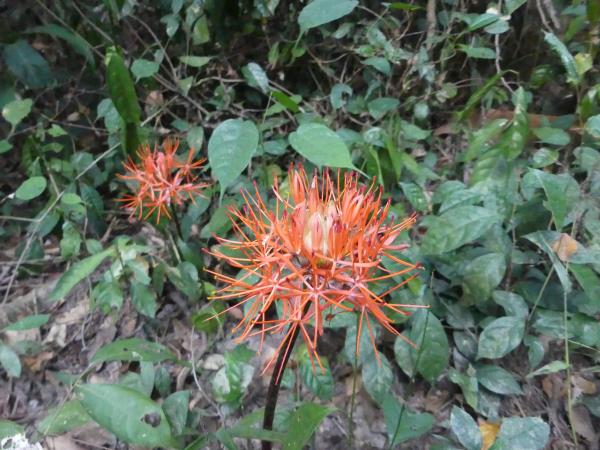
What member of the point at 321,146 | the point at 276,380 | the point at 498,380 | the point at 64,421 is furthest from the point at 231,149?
the point at 498,380

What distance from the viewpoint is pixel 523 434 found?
2.61 feet

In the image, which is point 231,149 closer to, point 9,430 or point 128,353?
point 128,353

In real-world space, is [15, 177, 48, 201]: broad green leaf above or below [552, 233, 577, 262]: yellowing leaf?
above

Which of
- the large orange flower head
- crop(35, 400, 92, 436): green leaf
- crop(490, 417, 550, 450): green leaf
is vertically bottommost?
crop(490, 417, 550, 450): green leaf

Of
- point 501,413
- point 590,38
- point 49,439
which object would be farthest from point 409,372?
point 590,38

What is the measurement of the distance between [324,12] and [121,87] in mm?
612

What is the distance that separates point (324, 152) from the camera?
0.79m

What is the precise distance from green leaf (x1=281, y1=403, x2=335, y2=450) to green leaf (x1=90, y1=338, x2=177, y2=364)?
0.41 m

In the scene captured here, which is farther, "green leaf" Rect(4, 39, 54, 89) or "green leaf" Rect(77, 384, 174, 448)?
"green leaf" Rect(4, 39, 54, 89)

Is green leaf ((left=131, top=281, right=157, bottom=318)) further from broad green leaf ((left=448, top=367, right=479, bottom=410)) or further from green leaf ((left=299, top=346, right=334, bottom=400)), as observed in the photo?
broad green leaf ((left=448, top=367, right=479, bottom=410))

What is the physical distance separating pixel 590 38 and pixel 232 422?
168cm

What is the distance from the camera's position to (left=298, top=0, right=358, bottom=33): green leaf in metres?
0.99

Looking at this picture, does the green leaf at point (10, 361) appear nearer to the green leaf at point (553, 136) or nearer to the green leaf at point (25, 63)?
the green leaf at point (25, 63)

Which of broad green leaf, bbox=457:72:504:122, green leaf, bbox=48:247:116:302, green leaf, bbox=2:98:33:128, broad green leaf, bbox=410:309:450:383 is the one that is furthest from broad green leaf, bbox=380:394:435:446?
green leaf, bbox=2:98:33:128
